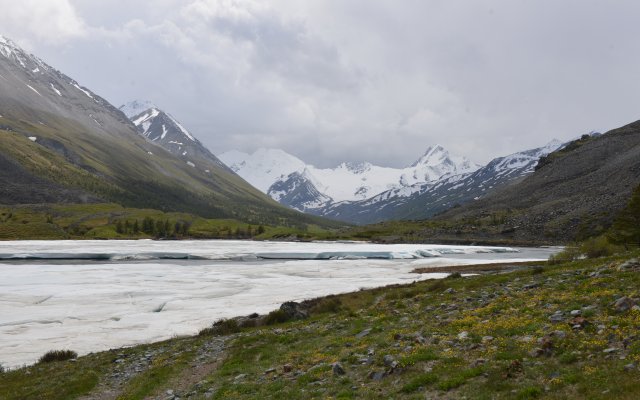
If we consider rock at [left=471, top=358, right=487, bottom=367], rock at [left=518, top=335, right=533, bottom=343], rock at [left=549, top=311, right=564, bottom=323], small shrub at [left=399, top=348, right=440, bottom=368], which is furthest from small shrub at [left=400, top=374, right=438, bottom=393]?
rock at [left=549, top=311, right=564, bottom=323]

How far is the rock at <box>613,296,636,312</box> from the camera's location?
1888 cm

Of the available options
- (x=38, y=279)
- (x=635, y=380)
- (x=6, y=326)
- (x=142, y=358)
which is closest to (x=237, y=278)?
(x=38, y=279)

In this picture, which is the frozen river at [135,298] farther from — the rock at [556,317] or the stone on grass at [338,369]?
the rock at [556,317]

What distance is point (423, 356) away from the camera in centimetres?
1844

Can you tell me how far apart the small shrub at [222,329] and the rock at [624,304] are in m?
24.5

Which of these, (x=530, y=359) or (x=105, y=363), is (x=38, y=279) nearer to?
(x=105, y=363)

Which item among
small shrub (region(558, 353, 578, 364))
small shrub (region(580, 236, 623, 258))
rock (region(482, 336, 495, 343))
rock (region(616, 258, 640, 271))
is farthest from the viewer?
small shrub (region(580, 236, 623, 258))

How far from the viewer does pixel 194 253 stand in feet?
363

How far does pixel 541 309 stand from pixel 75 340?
30694 mm

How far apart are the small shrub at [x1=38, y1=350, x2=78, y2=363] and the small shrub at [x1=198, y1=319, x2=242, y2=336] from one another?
854cm

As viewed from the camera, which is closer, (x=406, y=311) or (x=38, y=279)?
(x=406, y=311)

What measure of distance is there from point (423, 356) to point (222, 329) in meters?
20.0

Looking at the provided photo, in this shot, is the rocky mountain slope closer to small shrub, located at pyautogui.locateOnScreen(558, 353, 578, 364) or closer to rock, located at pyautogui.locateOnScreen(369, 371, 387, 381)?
small shrub, located at pyautogui.locateOnScreen(558, 353, 578, 364)

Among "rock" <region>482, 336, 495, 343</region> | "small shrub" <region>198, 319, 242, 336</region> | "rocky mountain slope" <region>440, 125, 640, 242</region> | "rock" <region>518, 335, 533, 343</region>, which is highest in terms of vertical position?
"rocky mountain slope" <region>440, 125, 640, 242</region>
